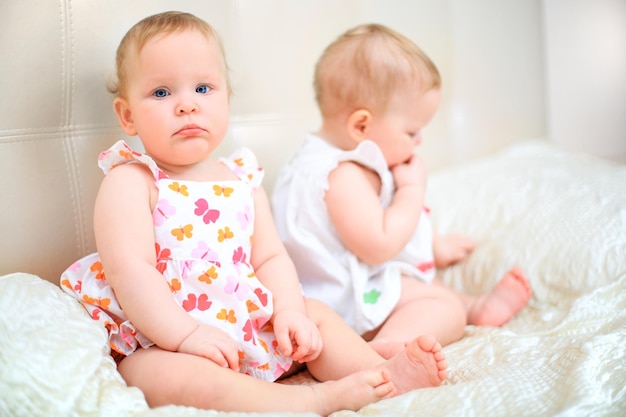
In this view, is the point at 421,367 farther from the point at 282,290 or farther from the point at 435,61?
the point at 435,61

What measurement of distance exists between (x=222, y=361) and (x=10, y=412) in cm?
25

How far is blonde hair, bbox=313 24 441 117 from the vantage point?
1.17 metres

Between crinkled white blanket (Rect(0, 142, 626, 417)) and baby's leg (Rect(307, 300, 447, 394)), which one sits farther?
baby's leg (Rect(307, 300, 447, 394))

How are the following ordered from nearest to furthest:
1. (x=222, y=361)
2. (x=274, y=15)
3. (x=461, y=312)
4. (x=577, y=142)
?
(x=222, y=361) → (x=461, y=312) → (x=274, y=15) → (x=577, y=142)

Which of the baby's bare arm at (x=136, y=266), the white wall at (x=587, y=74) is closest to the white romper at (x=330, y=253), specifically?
the baby's bare arm at (x=136, y=266)

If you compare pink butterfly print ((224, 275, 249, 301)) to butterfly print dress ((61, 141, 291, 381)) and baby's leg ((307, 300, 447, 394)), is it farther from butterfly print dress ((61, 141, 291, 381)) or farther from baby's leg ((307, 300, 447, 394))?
baby's leg ((307, 300, 447, 394))

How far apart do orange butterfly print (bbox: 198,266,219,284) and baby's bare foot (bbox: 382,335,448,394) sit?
0.27 m

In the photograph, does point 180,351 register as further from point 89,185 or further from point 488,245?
point 488,245

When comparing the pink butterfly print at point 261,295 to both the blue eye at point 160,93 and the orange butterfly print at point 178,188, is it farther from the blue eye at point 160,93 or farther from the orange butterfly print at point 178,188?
the blue eye at point 160,93

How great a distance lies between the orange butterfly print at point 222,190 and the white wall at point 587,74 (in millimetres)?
1481

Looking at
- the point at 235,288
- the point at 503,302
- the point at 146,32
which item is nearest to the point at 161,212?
the point at 235,288

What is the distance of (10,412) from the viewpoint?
720 mm

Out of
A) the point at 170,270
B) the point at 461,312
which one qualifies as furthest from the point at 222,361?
the point at 461,312

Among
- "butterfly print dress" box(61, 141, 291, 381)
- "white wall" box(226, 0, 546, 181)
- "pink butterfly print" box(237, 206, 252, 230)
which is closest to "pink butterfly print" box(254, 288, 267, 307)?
"butterfly print dress" box(61, 141, 291, 381)
